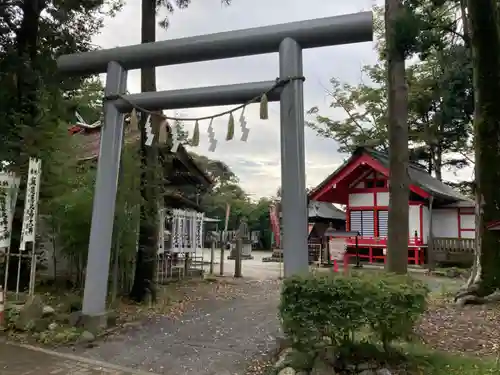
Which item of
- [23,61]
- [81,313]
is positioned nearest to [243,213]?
[23,61]

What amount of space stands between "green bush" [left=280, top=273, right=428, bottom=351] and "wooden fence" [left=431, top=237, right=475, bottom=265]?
13.0 meters

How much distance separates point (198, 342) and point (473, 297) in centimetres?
450

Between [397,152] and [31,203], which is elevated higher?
[397,152]

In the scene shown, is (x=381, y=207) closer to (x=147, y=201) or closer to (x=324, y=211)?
(x=324, y=211)

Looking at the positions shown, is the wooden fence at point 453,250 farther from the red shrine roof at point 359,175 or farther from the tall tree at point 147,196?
the tall tree at point 147,196

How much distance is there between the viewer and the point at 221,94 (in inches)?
226

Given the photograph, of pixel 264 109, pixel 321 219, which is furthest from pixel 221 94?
pixel 321 219

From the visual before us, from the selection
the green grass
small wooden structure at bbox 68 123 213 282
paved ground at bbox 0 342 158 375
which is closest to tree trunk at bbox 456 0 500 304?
the green grass

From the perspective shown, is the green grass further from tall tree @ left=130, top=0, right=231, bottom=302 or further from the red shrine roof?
the red shrine roof

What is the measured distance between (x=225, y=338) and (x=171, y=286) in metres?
5.21

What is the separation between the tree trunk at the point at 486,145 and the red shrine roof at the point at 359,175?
27.6 feet

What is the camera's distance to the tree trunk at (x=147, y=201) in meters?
8.25

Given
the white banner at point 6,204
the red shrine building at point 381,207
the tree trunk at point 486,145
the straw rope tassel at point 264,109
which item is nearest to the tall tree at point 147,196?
the white banner at point 6,204

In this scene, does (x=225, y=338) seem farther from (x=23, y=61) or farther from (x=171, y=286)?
(x=23, y=61)
